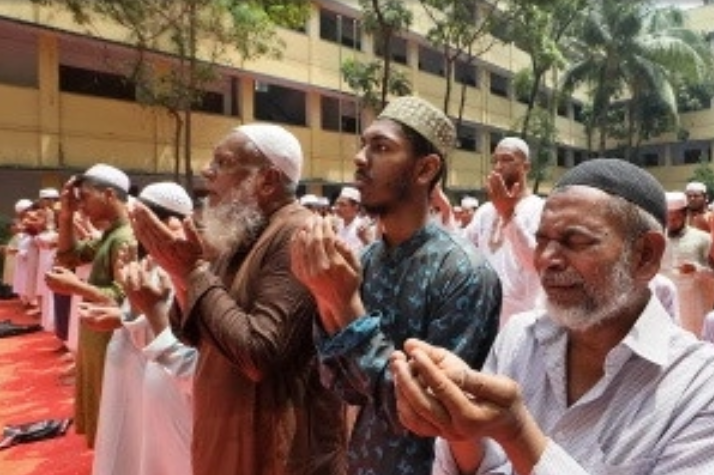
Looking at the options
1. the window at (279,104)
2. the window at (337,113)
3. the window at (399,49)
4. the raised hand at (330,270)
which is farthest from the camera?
the window at (399,49)

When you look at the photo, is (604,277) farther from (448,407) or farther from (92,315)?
(92,315)

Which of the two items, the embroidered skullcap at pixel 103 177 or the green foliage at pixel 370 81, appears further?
the green foliage at pixel 370 81

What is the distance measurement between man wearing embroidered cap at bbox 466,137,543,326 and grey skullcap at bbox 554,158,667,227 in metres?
2.18

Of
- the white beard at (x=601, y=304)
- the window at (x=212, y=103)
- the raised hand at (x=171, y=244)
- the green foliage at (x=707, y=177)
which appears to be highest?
the window at (x=212, y=103)

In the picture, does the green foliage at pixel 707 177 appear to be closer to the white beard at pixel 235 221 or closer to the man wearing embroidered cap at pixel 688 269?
the man wearing embroidered cap at pixel 688 269

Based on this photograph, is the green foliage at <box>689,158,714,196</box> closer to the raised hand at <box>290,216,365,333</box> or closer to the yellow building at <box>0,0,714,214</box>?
the yellow building at <box>0,0,714,214</box>

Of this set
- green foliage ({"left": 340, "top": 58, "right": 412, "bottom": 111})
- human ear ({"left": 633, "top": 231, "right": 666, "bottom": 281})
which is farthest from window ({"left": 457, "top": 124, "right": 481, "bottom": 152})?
human ear ({"left": 633, "top": 231, "right": 666, "bottom": 281})

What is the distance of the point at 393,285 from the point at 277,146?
72cm

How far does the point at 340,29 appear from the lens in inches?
891

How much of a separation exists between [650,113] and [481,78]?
23.4ft

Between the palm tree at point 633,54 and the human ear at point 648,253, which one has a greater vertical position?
the palm tree at point 633,54

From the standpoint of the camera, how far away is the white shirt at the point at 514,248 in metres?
4.15

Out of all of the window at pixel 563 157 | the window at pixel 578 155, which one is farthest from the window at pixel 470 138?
the window at pixel 578 155

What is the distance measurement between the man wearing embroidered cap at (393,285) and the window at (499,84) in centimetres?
2936
